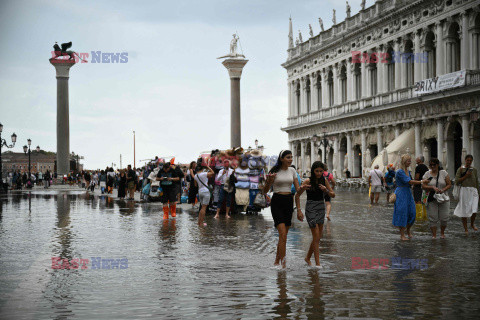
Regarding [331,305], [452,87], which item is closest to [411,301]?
[331,305]

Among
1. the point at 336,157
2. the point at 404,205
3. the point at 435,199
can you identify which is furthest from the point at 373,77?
the point at 404,205

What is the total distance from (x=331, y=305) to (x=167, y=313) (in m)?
1.68

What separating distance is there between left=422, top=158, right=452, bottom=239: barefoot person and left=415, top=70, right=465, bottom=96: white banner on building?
2688 cm

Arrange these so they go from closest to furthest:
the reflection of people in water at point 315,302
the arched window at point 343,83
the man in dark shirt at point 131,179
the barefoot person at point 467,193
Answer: the reflection of people in water at point 315,302 < the barefoot person at point 467,193 < the man in dark shirt at point 131,179 < the arched window at point 343,83

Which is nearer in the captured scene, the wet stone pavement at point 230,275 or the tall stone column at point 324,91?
the wet stone pavement at point 230,275

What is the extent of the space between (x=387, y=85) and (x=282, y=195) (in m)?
41.9

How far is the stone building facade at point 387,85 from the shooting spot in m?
39.8

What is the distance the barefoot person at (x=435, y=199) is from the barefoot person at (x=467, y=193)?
936 mm

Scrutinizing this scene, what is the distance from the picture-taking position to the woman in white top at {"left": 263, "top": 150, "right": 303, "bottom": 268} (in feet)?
31.4

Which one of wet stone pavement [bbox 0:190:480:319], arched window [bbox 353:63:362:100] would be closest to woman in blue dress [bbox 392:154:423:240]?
wet stone pavement [bbox 0:190:480:319]

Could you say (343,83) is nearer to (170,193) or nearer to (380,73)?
(380,73)

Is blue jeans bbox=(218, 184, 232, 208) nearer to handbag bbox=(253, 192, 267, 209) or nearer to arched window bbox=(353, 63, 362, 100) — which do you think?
handbag bbox=(253, 192, 267, 209)

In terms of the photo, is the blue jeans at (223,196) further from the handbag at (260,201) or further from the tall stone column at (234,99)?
the tall stone column at (234,99)

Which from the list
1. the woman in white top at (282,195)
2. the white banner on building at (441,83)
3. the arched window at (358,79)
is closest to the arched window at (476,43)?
the white banner on building at (441,83)
